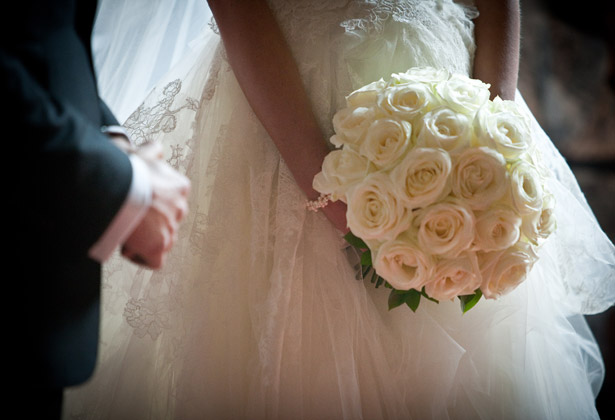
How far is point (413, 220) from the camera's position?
2.45 ft

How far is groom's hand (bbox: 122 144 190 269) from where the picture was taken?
0.54 meters

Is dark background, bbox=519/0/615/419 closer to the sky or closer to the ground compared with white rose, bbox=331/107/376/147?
closer to the ground

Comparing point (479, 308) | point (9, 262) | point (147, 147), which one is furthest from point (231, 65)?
point (479, 308)

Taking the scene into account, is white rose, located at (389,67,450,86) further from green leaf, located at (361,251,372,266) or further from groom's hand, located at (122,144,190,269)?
groom's hand, located at (122,144,190,269)

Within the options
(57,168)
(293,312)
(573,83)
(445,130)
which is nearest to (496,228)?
(445,130)

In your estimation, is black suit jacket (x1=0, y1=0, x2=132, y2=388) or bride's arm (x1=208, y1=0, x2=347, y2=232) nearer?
black suit jacket (x1=0, y1=0, x2=132, y2=388)

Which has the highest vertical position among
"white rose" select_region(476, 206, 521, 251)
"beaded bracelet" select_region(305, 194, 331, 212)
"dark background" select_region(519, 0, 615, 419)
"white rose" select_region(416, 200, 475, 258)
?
"white rose" select_region(416, 200, 475, 258)

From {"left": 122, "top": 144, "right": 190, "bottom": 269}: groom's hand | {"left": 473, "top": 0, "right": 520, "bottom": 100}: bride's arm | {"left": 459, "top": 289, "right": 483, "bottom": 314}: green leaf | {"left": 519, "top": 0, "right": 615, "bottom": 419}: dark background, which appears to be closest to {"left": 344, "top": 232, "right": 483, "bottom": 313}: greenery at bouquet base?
{"left": 459, "top": 289, "right": 483, "bottom": 314}: green leaf

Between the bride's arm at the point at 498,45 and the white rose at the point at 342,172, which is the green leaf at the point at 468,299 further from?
the bride's arm at the point at 498,45

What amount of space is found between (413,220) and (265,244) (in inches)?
13.0

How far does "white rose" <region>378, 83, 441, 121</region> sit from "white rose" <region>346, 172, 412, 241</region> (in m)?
0.11

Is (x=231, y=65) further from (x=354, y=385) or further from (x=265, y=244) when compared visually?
(x=354, y=385)

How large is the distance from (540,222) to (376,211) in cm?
31

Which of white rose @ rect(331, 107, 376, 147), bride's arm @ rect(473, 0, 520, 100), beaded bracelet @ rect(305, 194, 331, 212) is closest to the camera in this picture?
white rose @ rect(331, 107, 376, 147)
